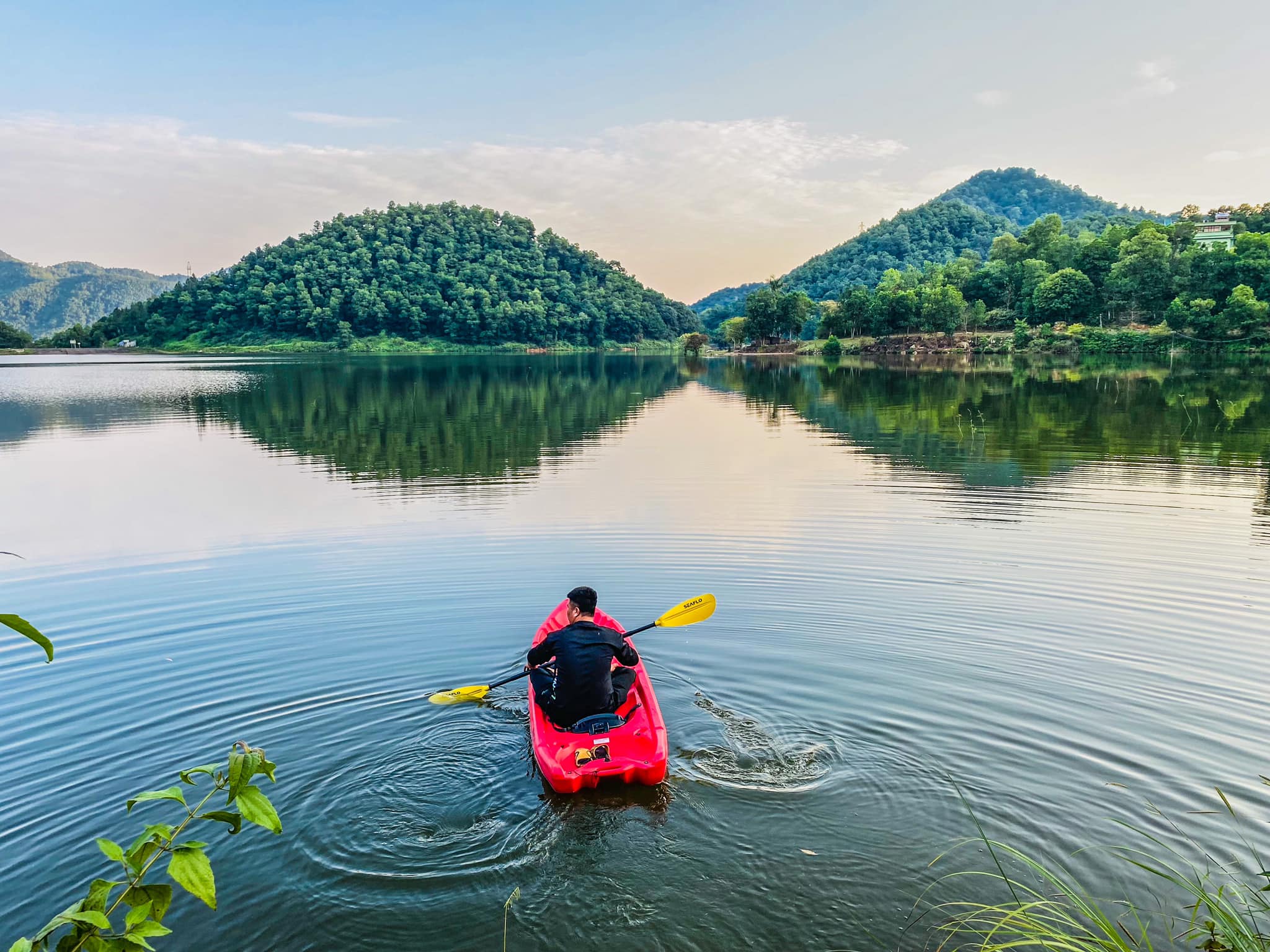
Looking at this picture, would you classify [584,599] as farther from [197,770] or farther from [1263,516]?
[1263,516]

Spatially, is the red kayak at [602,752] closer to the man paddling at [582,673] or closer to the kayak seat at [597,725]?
the kayak seat at [597,725]

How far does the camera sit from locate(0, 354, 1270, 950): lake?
5.43 meters

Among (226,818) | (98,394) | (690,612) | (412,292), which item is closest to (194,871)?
(226,818)

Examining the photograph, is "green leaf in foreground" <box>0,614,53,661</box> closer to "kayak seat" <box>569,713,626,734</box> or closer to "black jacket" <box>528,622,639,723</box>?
"kayak seat" <box>569,713,626,734</box>

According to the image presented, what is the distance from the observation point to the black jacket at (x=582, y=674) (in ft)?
22.7

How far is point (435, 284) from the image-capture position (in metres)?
165

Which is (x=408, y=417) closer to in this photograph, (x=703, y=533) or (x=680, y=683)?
(x=703, y=533)

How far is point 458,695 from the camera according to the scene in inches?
323

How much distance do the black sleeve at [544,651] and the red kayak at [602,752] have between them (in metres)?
0.62

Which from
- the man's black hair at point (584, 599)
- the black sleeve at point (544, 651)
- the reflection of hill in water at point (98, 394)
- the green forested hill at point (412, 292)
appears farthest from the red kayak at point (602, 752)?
the green forested hill at point (412, 292)

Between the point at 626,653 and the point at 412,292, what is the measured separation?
163227 millimetres

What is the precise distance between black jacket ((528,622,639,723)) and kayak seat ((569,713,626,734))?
200mm

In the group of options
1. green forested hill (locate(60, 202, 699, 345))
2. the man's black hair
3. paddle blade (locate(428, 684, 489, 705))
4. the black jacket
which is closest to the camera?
the black jacket

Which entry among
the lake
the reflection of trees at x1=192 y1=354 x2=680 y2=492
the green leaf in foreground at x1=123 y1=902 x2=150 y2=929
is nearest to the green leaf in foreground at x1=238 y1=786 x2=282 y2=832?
the green leaf in foreground at x1=123 y1=902 x2=150 y2=929
